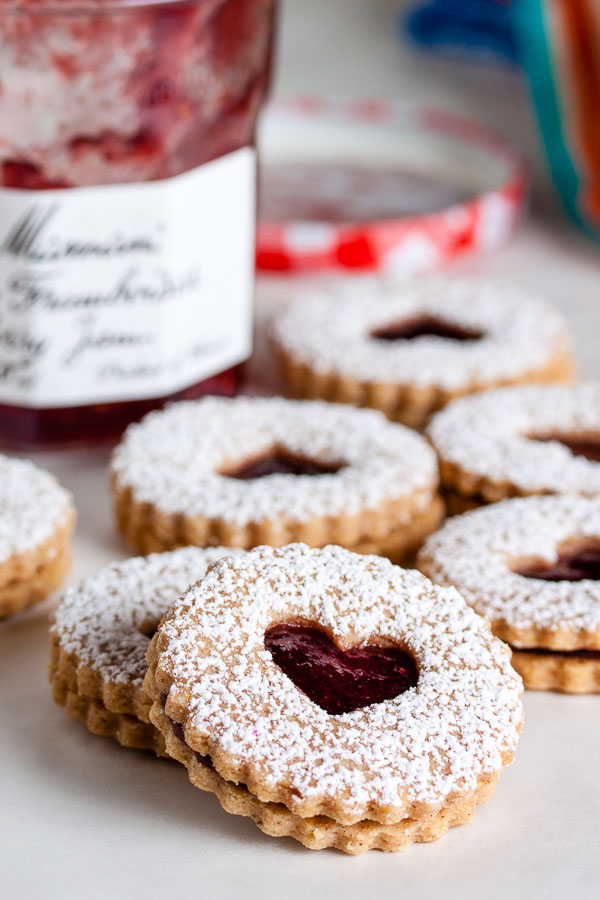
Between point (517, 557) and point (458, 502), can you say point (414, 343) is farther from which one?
point (517, 557)

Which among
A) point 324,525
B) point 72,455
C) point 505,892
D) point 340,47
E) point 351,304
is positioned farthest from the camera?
point 340,47

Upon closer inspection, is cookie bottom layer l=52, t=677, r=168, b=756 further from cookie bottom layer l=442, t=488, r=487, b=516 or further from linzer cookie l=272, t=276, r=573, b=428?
linzer cookie l=272, t=276, r=573, b=428

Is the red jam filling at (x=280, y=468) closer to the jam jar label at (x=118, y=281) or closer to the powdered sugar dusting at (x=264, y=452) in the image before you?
the powdered sugar dusting at (x=264, y=452)

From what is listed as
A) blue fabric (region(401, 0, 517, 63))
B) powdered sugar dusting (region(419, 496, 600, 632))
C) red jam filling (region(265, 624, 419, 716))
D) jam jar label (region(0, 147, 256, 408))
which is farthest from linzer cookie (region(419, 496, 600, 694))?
blue fabric (region(401, 0, 517, 63))

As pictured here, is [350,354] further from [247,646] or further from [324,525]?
[247,646]

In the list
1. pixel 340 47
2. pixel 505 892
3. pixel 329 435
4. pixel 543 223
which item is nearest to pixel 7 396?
pixel 329 435

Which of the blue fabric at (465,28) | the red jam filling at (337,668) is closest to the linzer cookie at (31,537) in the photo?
the red jam filling at (337,668)

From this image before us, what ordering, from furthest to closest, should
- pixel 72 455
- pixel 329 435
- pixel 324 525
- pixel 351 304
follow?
pixel 351 304, pixel 72 455, pixel 329 435, pixel 324 525

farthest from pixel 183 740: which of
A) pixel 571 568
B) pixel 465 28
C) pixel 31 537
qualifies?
pixel 465 28
